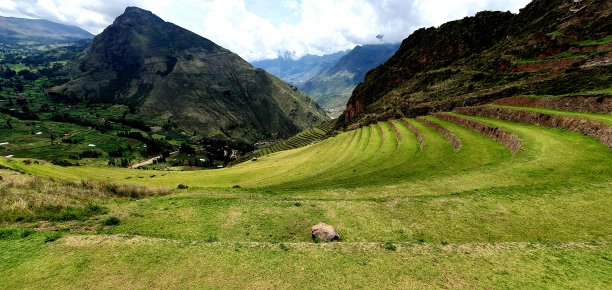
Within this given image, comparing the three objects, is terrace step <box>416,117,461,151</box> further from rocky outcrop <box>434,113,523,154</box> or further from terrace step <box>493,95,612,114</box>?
terrace step <box>493,95,612,114</box>

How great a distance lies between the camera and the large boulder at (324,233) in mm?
18828

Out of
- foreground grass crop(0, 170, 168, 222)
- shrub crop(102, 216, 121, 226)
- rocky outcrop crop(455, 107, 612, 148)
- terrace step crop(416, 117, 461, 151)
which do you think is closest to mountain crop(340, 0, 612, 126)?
rocky outcrop crop(455, 107, 612, 148)

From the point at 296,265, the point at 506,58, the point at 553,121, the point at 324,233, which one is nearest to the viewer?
the point at 296,265

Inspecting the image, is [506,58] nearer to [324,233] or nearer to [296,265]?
[324,233]

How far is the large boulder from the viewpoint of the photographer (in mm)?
18828

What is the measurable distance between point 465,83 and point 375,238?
76.8m

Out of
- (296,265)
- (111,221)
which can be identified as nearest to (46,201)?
(111,221)

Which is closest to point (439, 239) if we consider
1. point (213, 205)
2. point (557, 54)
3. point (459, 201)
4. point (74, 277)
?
point (459, 201)

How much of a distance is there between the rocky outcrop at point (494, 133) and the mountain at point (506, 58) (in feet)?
45.9

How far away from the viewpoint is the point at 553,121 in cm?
3822

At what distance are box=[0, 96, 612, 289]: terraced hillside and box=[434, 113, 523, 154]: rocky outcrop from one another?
1.00 m

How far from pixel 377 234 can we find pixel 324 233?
349 cm

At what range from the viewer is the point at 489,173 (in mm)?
27656

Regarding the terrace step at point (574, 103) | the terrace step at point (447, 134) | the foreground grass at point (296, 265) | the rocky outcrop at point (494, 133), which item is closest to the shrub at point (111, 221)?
the foreground grass at point (296, 265)
